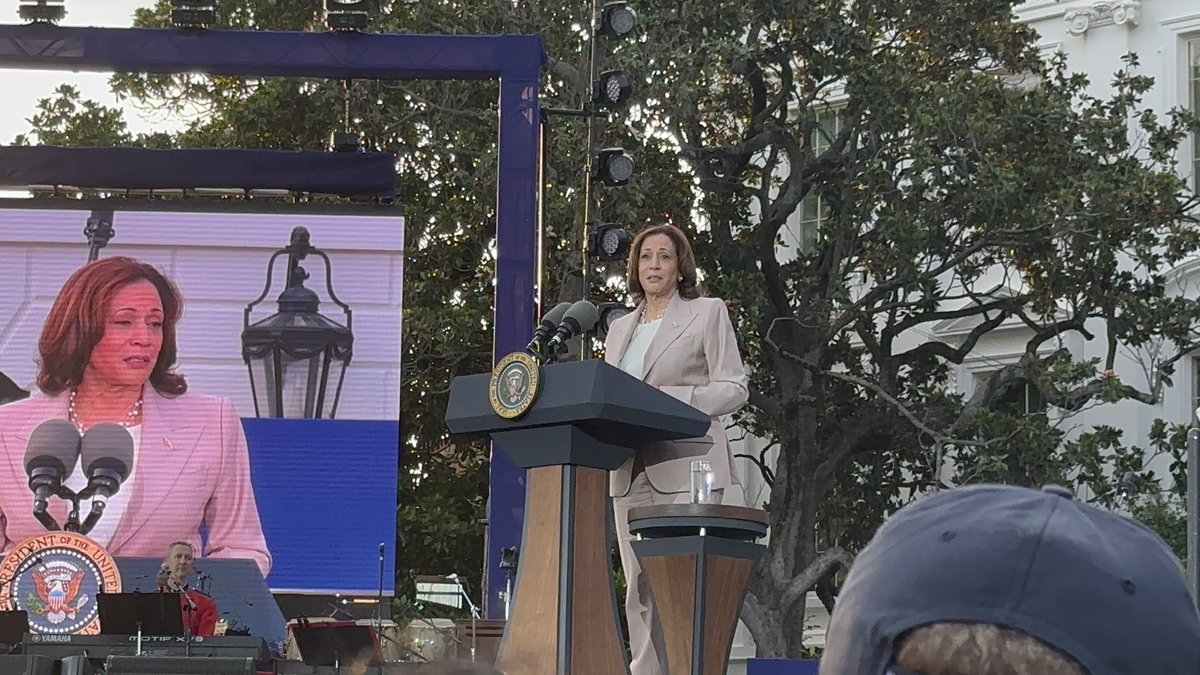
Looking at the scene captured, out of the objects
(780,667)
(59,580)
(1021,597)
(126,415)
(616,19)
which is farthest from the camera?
(616,19)

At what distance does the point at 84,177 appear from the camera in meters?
10.0

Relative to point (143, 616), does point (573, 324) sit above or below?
above

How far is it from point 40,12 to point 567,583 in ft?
20.2

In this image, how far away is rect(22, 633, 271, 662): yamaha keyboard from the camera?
21.8 feet

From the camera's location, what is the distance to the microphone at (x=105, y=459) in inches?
379

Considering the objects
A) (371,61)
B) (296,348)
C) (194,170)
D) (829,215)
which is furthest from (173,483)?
(829,215)

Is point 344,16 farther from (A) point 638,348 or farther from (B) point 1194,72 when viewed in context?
(B) point 1194,72

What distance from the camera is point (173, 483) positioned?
964 centimetres

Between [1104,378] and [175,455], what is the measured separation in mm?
9012

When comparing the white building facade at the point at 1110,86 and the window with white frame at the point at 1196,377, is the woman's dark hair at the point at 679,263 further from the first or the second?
the window with white frame at the point at 1196,377

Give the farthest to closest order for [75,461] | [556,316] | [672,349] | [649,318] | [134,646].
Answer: [75,461] → [134,646] → [649,318] → [672,349] → [556,316]

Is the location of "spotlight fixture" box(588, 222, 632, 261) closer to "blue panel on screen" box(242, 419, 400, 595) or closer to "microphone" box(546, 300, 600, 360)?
"blue panel on screen" box(242, 419, 400, 595)

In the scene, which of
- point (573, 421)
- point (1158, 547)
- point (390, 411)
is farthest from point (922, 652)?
point (390, 411)

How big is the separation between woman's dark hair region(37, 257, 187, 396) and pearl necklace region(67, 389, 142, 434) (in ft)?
0.33
